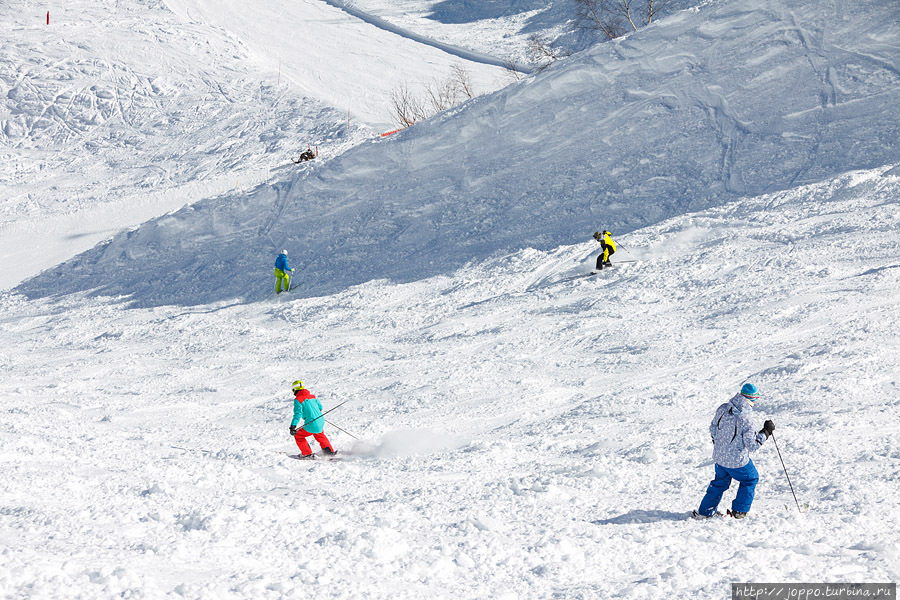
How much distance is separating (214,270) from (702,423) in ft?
53.1

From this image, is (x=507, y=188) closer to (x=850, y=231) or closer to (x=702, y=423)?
(x=850, y=231)

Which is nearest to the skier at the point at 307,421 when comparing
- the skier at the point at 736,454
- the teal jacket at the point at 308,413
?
the teal jacket at the point at 308,413

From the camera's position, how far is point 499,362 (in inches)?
504

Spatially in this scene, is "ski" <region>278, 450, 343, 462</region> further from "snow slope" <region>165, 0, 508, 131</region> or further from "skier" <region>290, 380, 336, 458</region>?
"snow slope" <region>165, 0, 508, 131</region>

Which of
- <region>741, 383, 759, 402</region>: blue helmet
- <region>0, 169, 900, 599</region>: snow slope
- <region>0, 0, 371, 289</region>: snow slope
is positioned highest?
<region>0, 0, 371, 289</region>: snow slope

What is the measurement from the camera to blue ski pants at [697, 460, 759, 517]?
6.43 m

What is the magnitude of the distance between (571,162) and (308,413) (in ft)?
43.6

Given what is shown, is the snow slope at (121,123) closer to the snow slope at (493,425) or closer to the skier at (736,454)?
the snow slope at (493,425)

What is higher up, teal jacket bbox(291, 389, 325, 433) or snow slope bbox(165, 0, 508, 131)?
snow slope bbox(165, 0, 508, 131)

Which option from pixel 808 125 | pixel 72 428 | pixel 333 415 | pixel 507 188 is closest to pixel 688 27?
pixel 808 125

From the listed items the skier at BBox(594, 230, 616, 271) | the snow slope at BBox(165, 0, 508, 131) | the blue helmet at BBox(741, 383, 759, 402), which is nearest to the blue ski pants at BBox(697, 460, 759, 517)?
the blue helmet at BBox(741, 383, 759, 402)

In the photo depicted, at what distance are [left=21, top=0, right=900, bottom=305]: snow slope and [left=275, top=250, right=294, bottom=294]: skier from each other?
78cm

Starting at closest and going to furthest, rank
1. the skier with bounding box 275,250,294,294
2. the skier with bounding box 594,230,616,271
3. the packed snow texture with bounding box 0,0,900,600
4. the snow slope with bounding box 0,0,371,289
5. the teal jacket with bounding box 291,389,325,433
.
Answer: the packed snow texture with bounding box 0,0,900,600
the teal jacket with bounding box 291,389,325,433
the skier with bounding box 594,230,616,271
the skier with bounding box 275,250,294,294
the snow slope with bounding box 0,0,371,289

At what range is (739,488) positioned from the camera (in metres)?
6.44
